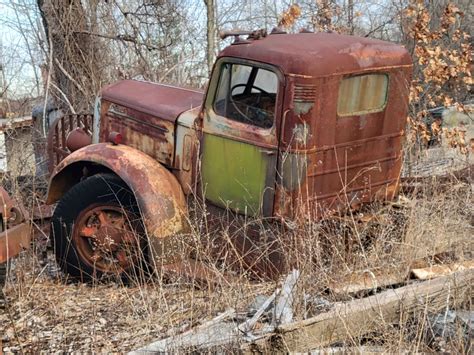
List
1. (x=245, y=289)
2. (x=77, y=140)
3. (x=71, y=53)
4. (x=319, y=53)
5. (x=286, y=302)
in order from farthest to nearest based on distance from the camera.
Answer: (x=71, y=53) → (x=77, y=140) → (x=319, y=53) → (x=245, y=289) → (x=286, y=302)

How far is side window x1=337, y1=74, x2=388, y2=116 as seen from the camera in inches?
163

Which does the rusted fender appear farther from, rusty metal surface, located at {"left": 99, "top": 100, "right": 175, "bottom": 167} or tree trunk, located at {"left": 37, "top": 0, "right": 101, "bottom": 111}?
tree trunk, located at {"left": 37, "top": 0, "right": 101, "bottom": 111}

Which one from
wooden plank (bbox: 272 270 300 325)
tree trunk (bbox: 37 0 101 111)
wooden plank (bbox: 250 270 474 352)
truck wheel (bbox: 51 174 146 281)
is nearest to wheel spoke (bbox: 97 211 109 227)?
truck wheel (bbox: 51 174 146 281)

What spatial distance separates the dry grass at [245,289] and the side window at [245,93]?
83 centimetres

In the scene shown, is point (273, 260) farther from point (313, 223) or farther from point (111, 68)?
point (111, 68)

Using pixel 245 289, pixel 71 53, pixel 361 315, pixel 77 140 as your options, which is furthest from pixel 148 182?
pixel 71 53

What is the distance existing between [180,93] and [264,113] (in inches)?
48.4

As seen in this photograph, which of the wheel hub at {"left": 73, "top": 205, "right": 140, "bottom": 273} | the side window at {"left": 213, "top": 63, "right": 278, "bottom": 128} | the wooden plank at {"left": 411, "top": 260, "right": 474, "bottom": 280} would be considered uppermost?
the side window at {"left": 213, "top": 63, "right": 278, "bottom": 128}

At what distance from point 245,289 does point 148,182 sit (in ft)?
3.96

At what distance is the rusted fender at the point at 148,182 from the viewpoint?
4.41 meters

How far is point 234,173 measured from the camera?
429cm

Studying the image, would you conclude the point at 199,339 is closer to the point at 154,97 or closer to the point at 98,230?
the point at 98,230

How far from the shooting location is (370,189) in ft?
14.9

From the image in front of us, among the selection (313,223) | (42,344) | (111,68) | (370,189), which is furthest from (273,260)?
(111,68)
